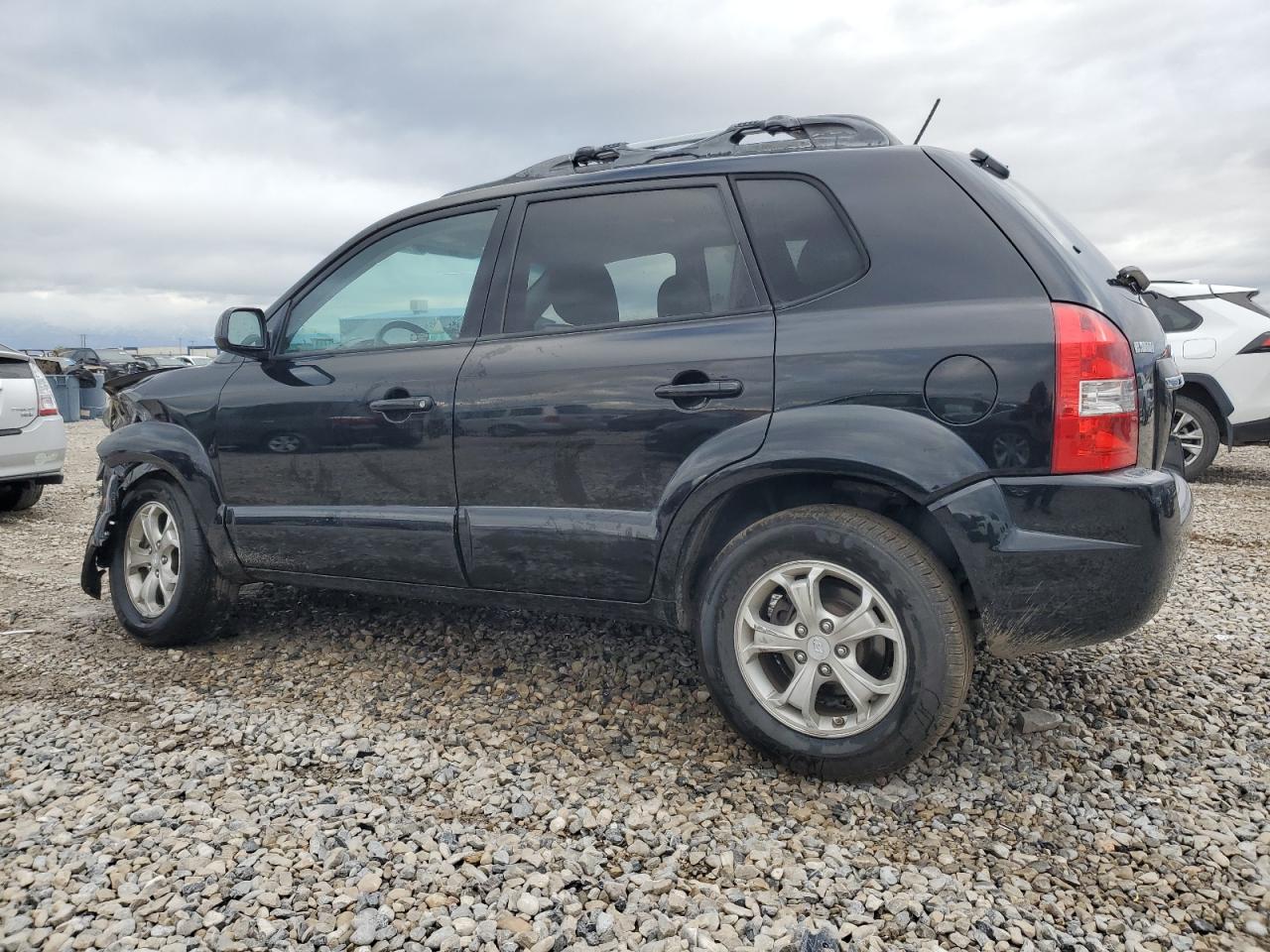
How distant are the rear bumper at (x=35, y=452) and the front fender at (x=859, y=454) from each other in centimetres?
697

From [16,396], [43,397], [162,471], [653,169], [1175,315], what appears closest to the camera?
[653,169]

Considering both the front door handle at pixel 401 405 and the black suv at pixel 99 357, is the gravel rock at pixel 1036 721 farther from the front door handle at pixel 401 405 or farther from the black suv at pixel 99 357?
the black suv at pixel 99 357

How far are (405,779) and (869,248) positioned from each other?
6.81 ft

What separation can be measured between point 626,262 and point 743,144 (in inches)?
22.4

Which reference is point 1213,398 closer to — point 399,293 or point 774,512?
point 774,512

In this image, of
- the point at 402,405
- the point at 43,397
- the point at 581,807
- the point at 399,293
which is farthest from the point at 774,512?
the point at 43,397

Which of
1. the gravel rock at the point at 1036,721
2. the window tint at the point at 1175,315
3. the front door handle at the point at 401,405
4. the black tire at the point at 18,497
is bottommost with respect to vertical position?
the black tire at the point at 18,497

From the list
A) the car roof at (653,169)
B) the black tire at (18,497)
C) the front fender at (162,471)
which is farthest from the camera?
the black tire at (18,497)

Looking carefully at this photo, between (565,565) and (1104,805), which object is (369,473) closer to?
(565,565)

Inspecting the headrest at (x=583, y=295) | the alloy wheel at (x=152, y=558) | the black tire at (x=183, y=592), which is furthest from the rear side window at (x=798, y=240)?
the alloy wheel at (x=152, y=558)

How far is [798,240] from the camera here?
2717 millimetres

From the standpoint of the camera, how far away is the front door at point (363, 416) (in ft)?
10.4

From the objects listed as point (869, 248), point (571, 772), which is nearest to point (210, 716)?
point (571, 772)

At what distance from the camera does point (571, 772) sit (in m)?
2.74
